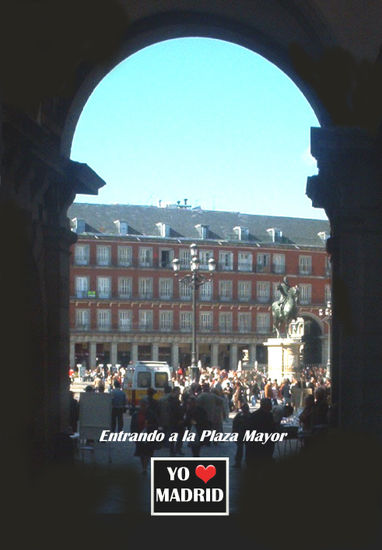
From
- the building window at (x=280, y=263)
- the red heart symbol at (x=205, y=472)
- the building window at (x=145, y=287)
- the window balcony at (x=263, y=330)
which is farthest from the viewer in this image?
the building window at (x=280, y=263)

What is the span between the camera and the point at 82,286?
74.7 metres

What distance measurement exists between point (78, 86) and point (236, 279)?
210ft

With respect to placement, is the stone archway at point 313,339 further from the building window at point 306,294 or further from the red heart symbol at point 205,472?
the red heart symbol at point 205,472

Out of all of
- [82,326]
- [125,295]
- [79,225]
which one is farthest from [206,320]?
[79,225]

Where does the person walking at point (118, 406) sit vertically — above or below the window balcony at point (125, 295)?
below

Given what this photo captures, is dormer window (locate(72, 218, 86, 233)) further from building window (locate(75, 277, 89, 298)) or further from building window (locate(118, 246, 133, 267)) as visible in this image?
building window (locate(75, 277, 89, 298))

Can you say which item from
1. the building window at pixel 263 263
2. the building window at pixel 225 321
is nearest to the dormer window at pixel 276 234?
the building window at pixel 263 263

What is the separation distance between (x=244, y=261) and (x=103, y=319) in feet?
37.6

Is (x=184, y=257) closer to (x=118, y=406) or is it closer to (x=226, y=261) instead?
(x=226, y=261)

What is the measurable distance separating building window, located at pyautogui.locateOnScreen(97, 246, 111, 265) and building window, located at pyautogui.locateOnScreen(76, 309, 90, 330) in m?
3.50

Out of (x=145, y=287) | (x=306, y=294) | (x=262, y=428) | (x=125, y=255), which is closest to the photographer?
(x=262, y=428)

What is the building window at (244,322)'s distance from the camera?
7944 centimetres

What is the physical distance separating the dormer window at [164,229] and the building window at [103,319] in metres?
7.12

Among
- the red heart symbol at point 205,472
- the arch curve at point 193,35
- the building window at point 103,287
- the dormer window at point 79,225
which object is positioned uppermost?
the dormer window at point 79,225
